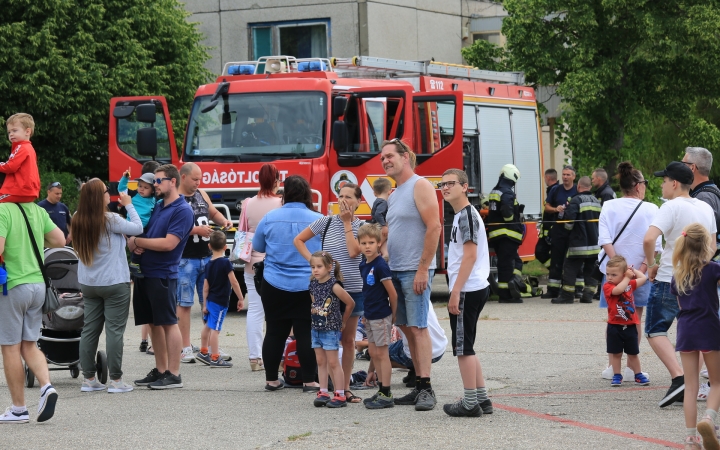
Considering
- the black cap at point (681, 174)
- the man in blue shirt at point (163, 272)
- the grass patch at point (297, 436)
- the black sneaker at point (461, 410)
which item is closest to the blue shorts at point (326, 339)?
the black sneaker at point (461, 410)

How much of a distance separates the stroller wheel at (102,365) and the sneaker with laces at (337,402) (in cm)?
223

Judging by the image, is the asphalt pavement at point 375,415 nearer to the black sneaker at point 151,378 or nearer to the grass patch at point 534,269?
the black sneaker at point 151,378

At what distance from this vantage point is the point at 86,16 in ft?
87.9

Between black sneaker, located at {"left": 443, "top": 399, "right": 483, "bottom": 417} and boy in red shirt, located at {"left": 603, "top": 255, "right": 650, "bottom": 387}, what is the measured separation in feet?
6.12

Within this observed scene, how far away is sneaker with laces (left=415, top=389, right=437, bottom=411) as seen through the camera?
7.95 meters

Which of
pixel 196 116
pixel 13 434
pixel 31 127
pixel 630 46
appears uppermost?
pixel 630 46

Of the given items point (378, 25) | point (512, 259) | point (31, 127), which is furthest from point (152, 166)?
point (378, 25)

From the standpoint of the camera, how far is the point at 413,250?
Result: 8.04 m

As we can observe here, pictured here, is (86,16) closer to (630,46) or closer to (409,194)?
(630,46)

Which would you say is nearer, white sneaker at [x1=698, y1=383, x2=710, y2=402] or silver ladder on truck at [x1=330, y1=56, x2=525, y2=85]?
white sneaker at [x1=698, y1=383, x2=710, y2=402]

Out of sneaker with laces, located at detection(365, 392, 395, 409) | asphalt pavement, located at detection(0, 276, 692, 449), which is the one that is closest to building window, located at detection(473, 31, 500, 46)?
asphalt pavement, located at detection(0, 276, 692, 449)

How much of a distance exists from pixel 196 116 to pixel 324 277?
752 cm

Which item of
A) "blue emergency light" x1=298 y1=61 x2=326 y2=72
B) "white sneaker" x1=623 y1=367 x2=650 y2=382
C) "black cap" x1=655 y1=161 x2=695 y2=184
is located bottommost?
"white sneaker" x1=623 y1=367 x2=650 y2=382

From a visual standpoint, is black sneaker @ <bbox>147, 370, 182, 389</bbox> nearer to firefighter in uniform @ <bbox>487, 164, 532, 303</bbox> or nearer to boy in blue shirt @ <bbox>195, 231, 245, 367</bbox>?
boy in blue shirt @ <bbox>195, 231, 245, 367</bbox>
